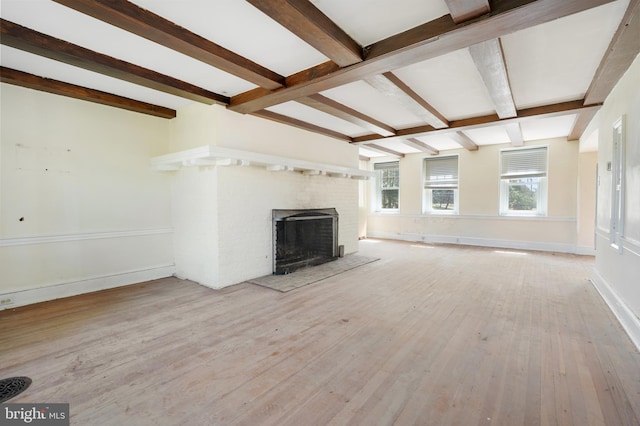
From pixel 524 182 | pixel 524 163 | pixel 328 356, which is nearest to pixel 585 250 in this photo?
pixel 524 182

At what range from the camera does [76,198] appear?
11.6ft

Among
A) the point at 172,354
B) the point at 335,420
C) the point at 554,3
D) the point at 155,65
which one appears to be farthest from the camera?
the point at 155,65

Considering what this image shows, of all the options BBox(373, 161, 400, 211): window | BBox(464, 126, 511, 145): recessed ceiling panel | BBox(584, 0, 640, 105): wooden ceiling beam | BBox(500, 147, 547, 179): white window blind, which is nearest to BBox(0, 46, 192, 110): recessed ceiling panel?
BBox(584, 0, 640, 105): wooden ceiling beam

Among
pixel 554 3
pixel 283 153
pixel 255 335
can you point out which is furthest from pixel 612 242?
pixel 283 153

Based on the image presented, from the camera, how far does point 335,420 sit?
1.51 m

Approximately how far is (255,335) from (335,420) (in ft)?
3.84

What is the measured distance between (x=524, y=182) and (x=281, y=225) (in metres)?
6.00

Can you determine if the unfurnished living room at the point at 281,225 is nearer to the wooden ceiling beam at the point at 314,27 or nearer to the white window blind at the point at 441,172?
the wooden ceiling beam at the point at 314,27

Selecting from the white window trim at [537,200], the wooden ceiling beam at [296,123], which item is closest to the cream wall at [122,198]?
the wooden ceiling beam at [296,123]

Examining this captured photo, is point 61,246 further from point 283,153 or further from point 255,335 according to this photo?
point 283,153

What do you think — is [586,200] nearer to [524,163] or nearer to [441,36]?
[524,163]

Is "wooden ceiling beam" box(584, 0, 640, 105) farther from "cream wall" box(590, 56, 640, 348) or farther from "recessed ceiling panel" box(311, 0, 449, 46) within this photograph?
"recessed ceiling panel" box(311, 0, 449, 46)

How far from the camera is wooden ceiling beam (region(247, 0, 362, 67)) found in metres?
1.86

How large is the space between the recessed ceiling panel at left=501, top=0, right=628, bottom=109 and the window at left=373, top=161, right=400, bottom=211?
4836 millimetres
